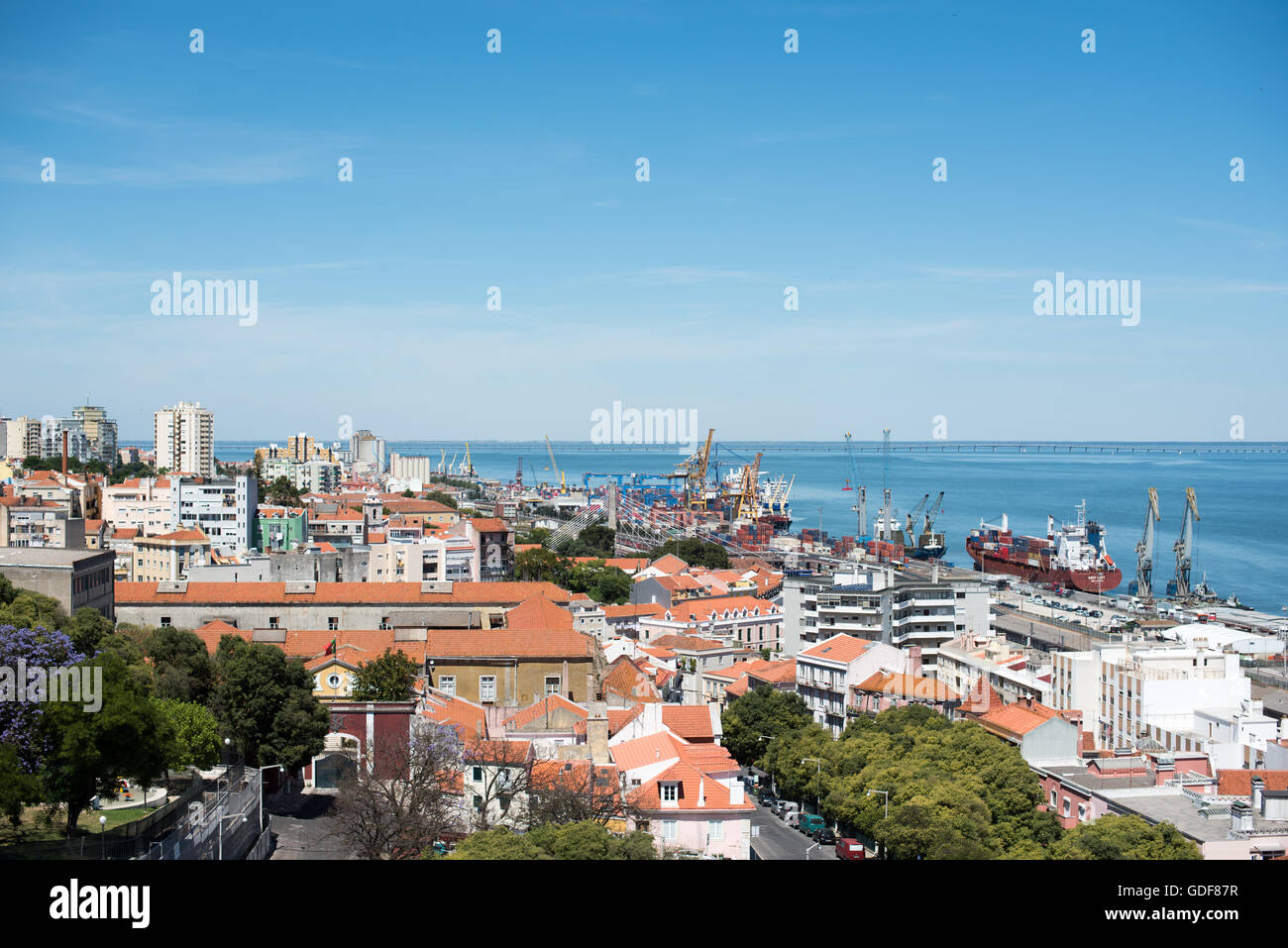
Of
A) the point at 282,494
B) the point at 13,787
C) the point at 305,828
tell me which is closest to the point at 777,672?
the point at 305,828

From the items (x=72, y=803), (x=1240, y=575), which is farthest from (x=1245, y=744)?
(x=1240, y=575)

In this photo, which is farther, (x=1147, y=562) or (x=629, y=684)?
(x=1147, y=562)

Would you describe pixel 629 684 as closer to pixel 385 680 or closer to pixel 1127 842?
pixel 385 680

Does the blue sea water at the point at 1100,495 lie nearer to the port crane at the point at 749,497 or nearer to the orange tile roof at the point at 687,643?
the port crane at the point at 749,497

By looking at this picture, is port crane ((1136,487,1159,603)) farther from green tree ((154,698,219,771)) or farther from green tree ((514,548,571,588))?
green tree ((154,698,219,771))

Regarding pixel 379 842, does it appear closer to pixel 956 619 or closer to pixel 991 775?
pixel 991 775

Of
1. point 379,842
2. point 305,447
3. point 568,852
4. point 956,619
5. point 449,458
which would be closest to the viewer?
point 568,852
